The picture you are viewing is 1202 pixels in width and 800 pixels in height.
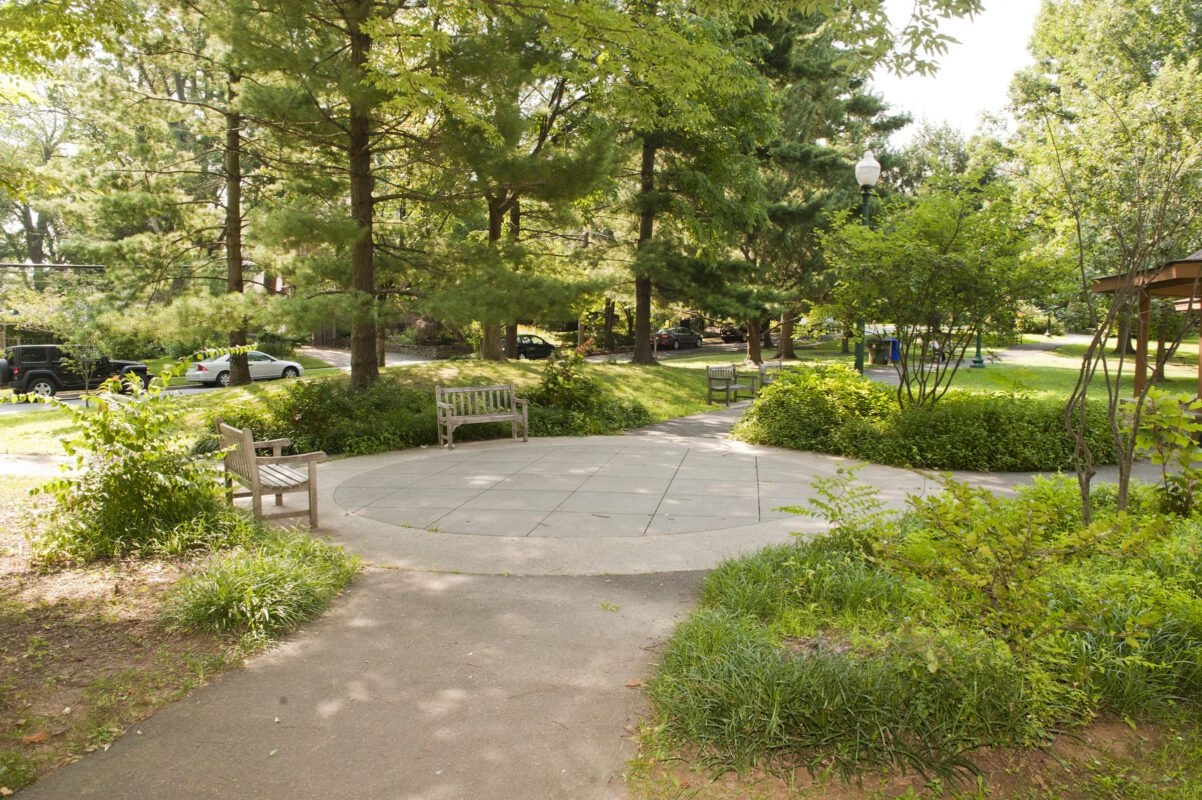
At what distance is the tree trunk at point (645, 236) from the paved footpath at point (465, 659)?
15.4 m

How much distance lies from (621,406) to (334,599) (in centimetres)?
970

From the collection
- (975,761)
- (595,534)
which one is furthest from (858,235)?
(975,761)

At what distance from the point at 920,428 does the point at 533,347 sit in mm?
29208

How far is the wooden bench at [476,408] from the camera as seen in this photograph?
10.7m

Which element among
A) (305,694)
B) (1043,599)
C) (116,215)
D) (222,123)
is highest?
(222,123)

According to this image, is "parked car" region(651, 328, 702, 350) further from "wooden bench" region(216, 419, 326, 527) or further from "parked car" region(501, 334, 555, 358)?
"wooden bench" region(216, 419, 326, 527)

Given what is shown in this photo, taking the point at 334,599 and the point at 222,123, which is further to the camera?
the point at 222,123

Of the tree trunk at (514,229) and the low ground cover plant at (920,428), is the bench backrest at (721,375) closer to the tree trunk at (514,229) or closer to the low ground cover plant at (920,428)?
the tree trunk at (514,229)

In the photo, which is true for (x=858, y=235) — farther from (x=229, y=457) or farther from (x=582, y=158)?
(x=229, y=457)

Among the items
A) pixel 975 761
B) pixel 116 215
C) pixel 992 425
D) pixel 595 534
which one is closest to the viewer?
Answer: pixel 975 761

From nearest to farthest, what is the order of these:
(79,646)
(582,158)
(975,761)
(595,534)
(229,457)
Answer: (975,761)
(79,646)
(595,534)
(229,457)
(582,158)

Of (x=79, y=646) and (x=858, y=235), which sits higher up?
(x=858, y=235)

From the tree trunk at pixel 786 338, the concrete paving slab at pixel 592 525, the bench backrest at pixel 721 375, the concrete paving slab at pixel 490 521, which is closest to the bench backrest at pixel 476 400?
the concrete paving slab at pixel 490 521

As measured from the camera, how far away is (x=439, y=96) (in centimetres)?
1030
